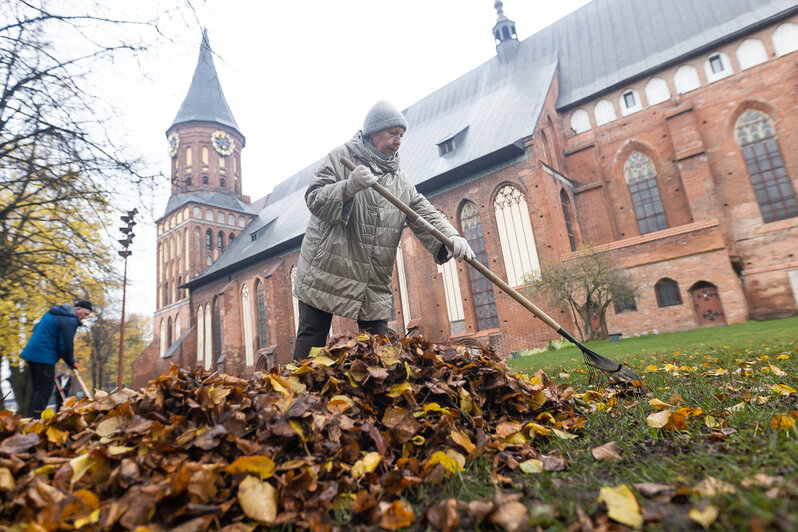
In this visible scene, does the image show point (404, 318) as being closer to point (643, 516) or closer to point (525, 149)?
point (525, 149)

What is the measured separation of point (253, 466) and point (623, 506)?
1.26 meters

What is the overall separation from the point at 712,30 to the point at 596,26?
611 centimetres

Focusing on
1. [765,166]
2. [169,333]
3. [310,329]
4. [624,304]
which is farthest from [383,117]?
[169,333]

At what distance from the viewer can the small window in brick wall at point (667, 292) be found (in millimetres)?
15102

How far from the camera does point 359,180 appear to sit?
2963mm

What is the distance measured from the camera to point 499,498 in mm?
1460

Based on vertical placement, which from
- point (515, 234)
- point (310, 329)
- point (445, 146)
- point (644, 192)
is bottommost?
point (310, 329)

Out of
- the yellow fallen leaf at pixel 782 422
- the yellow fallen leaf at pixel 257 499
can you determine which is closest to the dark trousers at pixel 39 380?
the yellow fallen leaf at pixel 257 499

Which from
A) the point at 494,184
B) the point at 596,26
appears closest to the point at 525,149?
the point at 494,184

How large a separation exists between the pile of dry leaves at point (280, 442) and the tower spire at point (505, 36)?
25.8 metres

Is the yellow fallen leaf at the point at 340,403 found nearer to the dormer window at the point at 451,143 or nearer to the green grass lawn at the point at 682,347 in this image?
the green grass lawn at the point at 682,347

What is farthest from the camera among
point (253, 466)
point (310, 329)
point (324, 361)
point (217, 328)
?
point (217, 328)

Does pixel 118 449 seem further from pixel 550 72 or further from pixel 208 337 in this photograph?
pixel 208 337

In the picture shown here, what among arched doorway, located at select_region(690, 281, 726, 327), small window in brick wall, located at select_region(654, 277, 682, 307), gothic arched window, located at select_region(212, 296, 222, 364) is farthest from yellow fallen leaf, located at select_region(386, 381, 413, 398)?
gothic arched window, located at select_region(212, 296, 222, 364)
